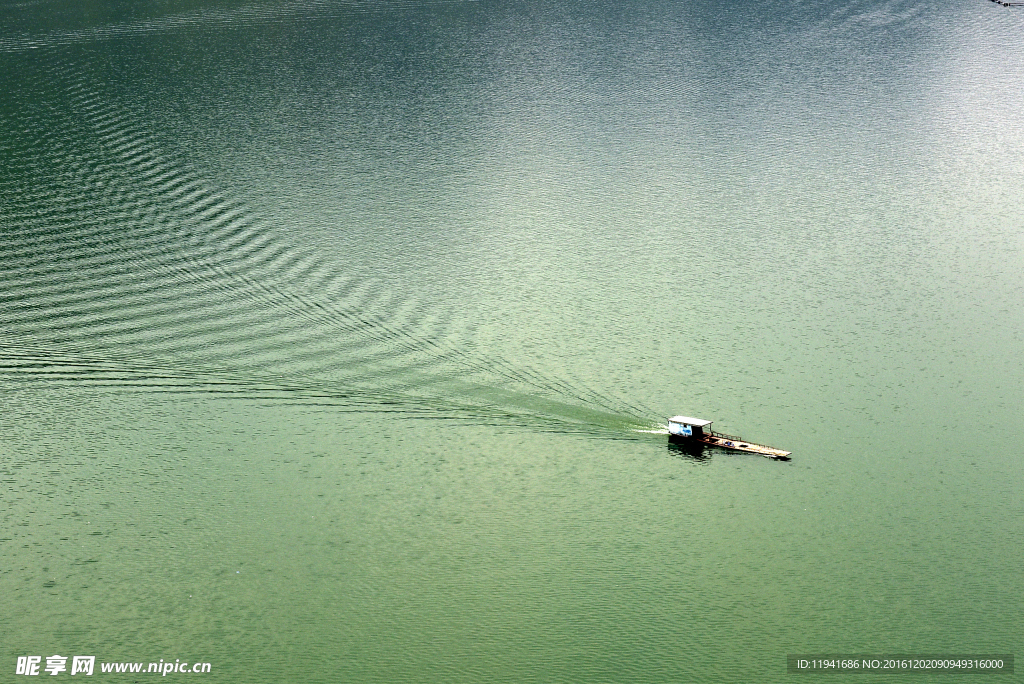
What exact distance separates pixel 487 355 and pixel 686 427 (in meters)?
1.35

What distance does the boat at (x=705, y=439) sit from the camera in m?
5.74

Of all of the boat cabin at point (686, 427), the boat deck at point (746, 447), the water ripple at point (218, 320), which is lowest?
the boat deck at point (746, 447)

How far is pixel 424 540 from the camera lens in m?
5.39

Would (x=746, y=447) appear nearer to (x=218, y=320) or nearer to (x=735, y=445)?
(x=735, y=445)

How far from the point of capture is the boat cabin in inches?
225

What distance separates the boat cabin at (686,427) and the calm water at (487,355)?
4.4 inches

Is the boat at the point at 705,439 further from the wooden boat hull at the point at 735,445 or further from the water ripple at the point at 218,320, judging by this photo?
the water ripple at the point at 218,320

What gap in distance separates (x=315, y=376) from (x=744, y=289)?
298 cm

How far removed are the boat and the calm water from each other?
0.07m

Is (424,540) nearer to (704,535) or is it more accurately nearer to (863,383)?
(704,535)

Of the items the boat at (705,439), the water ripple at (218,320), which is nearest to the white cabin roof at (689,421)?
the boat at (705,439)

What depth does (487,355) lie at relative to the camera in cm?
654

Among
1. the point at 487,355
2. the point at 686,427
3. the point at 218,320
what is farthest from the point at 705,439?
the point at 218,320

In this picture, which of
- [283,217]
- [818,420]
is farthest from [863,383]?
[283,217]
